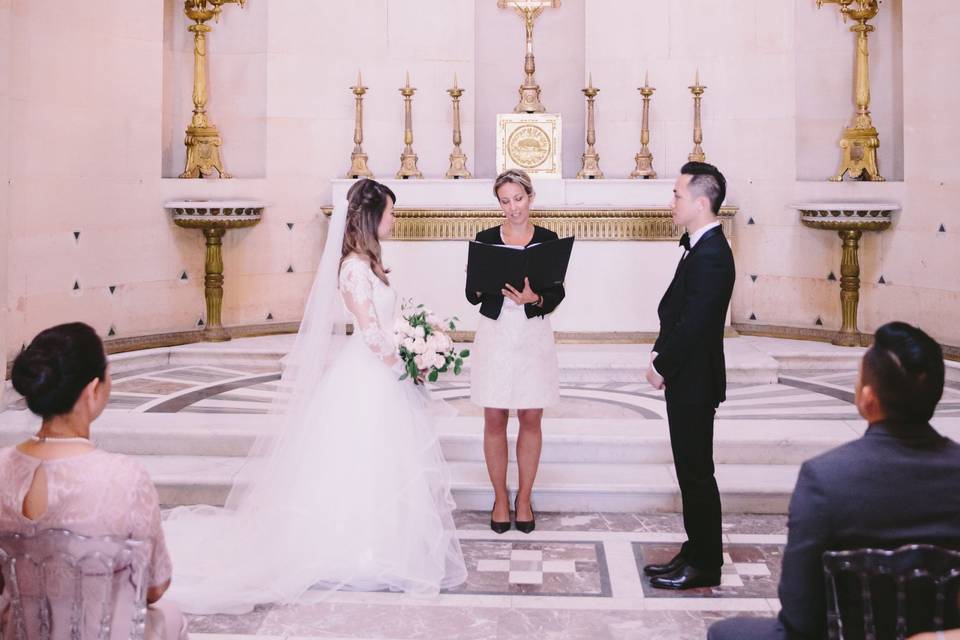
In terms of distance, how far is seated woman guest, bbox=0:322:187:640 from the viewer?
2.68 metres

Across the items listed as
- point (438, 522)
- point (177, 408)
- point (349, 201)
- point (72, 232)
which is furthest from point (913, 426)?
point (72, 232)

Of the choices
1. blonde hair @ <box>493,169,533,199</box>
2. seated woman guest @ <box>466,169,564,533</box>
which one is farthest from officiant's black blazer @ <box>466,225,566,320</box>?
blonde hair @ <box>493,169,533,199</box>

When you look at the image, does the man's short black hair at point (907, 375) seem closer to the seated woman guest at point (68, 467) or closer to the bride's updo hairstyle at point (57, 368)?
the seated woman guest at point (68, 467)

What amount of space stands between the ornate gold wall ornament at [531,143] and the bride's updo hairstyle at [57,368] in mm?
7819

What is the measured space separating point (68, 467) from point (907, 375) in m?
1.95

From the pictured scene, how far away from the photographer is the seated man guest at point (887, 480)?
8.23 feet

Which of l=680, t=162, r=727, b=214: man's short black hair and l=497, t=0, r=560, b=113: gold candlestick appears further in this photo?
l=497, t=0, r=560, b=113: gold candlestick

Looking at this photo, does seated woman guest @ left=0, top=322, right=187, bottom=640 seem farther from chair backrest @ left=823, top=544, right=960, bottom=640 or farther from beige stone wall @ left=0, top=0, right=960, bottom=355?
beige stone wall @ left=0, top=0, right=960, bottom=355

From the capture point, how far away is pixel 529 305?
548 centimetres

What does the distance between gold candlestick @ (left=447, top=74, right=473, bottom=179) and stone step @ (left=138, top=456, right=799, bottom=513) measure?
Result: 4.67 meters

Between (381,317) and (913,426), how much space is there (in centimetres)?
302

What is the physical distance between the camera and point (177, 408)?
7.63 meters

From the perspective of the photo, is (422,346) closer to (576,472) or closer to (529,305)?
(529,305)

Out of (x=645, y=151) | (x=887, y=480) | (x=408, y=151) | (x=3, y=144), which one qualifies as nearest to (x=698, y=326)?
(x=887, y=480)
